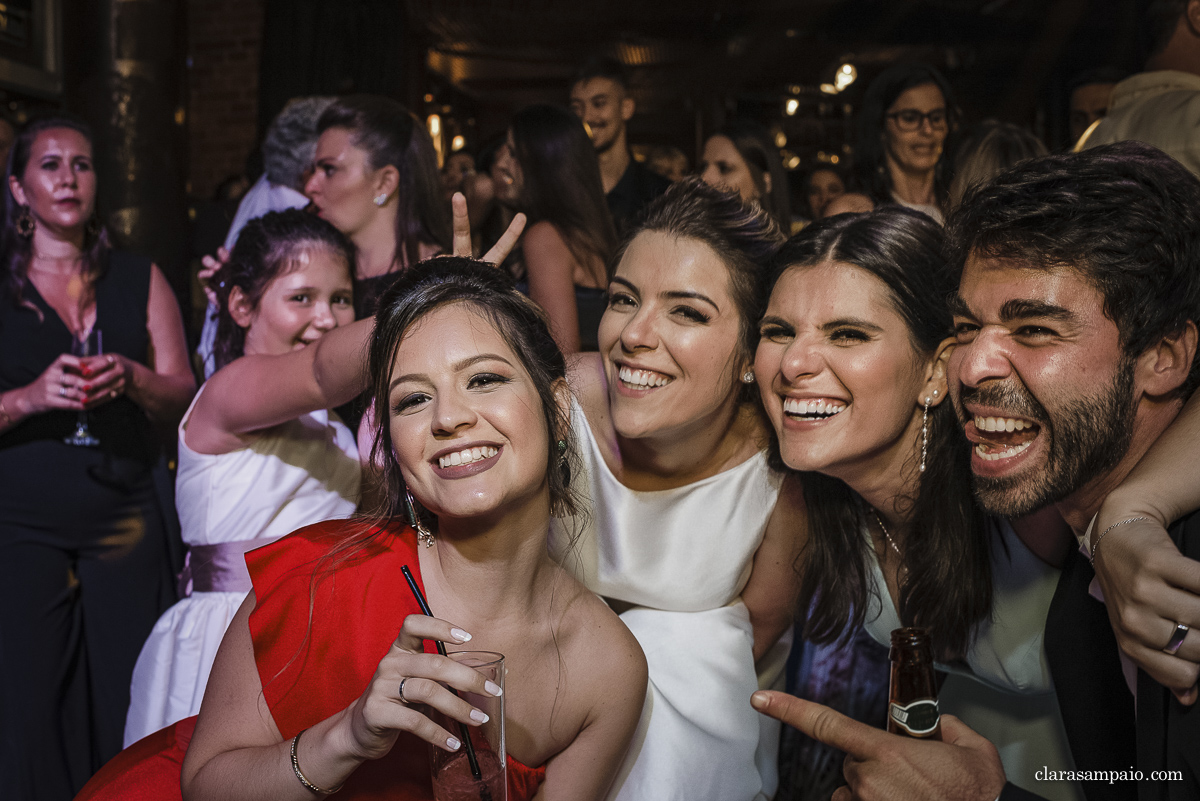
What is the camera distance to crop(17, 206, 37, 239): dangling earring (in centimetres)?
287

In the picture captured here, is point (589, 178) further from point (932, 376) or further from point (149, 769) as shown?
point (149, 769)

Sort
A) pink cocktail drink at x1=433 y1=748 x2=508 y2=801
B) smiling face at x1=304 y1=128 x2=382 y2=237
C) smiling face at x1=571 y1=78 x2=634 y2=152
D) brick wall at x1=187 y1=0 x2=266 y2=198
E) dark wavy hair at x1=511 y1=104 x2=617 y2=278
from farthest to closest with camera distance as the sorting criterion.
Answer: brick wall at x1=187 y1=0 x2=266 y2=198 < smiling face at x1=571 y1=78 x2=634 y2=152 < dark wavy hair at x1=511 y1=104 x2=617 y2=278 < smiling face at x1=304 y1=128 x2=382 y2=237 < pink cocktail drink at x1=433 y1=748 x2=508 y2=801

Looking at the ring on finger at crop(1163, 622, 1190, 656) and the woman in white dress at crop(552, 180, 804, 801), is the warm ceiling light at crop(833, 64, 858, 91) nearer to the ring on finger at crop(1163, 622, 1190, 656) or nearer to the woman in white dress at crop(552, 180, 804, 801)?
the woman in white dress at crop(552, 180, 804, 801)

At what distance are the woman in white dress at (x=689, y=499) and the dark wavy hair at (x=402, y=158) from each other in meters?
0.91

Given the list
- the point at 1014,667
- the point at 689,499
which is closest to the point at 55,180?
the point at 689,499

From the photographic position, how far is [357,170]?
2.97 meters

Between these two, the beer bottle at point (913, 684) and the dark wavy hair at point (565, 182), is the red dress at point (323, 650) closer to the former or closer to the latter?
the beer bottle at point (913, 684)

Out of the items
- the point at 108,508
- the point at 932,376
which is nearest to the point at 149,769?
the point at 108,508

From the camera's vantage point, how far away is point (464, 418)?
1561mm

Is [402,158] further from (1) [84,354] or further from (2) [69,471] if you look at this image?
(2) [69,471]

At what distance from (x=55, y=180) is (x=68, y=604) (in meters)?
1.32

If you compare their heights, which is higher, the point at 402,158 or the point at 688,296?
the point at 402,158

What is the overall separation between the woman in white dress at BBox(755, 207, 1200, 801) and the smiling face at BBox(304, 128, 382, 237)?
1476 mm

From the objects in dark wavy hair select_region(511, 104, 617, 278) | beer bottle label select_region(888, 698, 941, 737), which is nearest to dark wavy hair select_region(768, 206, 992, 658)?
beer bottle label select_region(888, 698, 941, 737)
